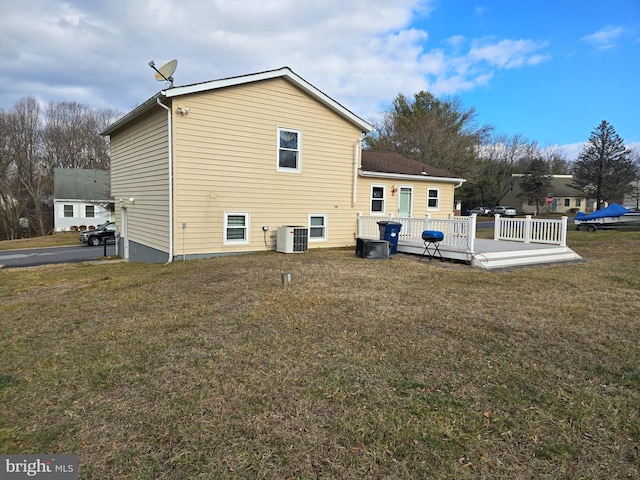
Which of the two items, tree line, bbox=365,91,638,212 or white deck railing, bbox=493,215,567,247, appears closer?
white deck railing, bbox=493,215,567,247

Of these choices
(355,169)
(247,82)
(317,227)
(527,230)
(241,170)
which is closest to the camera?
(247,82)

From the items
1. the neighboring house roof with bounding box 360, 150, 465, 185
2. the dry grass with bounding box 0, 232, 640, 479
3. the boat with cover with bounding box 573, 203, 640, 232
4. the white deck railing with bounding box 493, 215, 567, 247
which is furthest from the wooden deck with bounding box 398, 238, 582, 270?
the boat with cover with bounding box 573, 203, 640, 232

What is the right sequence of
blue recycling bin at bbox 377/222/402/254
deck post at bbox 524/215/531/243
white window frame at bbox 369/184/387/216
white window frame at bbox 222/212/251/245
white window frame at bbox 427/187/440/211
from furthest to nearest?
white window frame at bbox 427/187/440/211, white window frame at bbox 369/184/387/216, deck post at bbox 524/215/531/243, blue recycling bin at bbox 377/222/402/254, white window frame at bbox 222/212/251/245

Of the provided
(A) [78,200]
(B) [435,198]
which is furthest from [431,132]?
(A) [78,200]

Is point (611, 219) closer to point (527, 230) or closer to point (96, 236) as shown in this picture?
point (527, 230)

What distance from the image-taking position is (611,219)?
24219mm

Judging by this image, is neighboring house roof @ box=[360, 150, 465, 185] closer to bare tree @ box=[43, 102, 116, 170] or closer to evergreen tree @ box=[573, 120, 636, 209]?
evergreen tree @ box=[573, 120, 636, 209]

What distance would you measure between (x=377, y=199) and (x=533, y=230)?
18.2ft

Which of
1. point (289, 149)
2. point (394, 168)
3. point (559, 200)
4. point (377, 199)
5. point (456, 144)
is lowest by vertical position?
point (377, 199)

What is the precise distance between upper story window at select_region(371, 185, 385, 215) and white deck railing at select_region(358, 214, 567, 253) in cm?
96

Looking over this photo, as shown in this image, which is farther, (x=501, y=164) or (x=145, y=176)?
(x=501, y=164)

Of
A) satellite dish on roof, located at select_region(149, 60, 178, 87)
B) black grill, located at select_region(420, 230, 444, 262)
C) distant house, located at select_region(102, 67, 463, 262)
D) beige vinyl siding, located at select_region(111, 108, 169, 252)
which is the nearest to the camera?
black grill, located at select_region(420, 230, 444, 262)

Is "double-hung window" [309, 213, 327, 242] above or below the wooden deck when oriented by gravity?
above

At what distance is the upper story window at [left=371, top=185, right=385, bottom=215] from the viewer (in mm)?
14688
